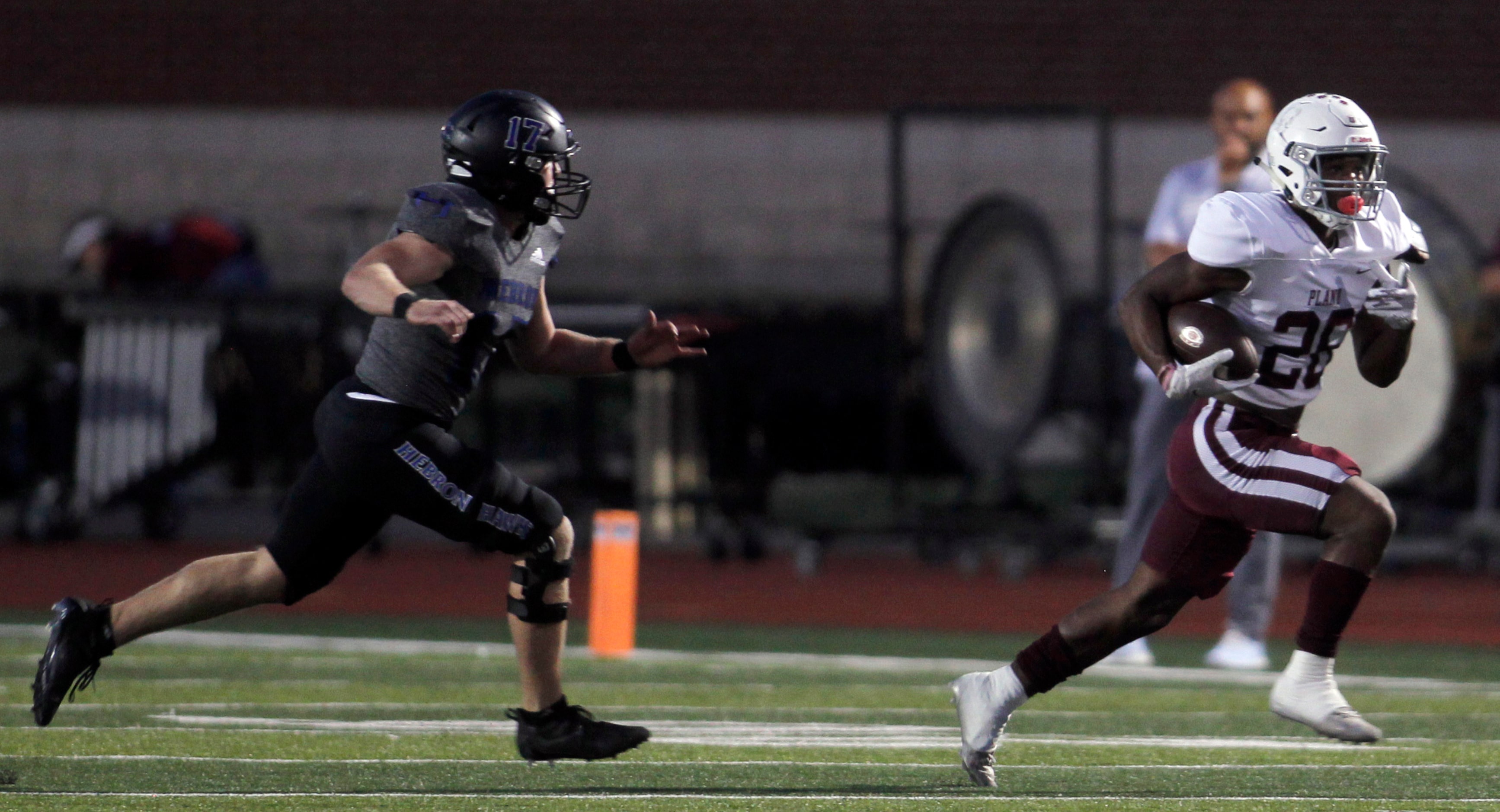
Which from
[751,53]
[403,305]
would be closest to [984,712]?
[403,305]

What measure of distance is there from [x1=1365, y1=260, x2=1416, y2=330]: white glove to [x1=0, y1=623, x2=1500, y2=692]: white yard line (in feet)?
9.10

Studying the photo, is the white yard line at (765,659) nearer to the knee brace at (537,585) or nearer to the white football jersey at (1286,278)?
the white football jersey at (1286,278)

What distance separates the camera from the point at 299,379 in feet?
49.5

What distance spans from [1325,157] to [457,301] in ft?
7.00

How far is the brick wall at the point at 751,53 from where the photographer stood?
1770cm

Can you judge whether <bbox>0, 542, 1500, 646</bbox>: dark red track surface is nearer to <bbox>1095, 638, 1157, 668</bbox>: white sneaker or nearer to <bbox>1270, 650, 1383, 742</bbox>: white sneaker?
<bbox>1095, 638, 1157, 668</bbox>: white sneaker

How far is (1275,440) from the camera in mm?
5734

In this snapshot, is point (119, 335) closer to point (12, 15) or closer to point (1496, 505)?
point (12, 15)

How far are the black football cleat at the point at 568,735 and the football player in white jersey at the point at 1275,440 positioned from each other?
818 mm

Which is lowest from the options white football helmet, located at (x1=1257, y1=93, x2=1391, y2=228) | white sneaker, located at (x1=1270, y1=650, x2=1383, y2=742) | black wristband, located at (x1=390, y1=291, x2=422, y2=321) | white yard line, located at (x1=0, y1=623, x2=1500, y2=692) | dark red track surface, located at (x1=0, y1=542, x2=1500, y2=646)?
dark red track surface, located at (x1=0, y1=542, x2=1500, y2=646)

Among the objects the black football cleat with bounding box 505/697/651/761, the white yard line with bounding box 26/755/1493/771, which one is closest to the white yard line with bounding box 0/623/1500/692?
the white yard line with bounding box 26/755/1493/771

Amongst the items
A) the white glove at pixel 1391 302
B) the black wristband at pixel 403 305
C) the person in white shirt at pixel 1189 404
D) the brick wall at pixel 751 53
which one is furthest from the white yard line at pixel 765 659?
the brick wall at pixel 751 53

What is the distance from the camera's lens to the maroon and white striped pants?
5633mm

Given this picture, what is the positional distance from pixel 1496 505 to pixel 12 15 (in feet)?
36.7
